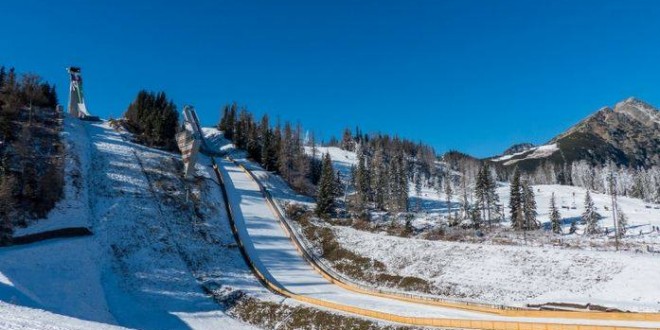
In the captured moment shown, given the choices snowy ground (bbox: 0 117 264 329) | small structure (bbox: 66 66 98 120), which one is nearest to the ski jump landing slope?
snowy ground (bbox: 0 117 264 329)

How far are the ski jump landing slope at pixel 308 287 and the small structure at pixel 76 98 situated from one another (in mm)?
41030

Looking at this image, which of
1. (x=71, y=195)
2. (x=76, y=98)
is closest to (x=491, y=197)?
(x=71, y=195)

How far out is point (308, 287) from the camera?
44.5 metres

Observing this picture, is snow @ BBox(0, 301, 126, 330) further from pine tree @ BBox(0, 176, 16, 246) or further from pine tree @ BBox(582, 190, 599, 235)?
pine tree @ BBox(582, 190, 599, 235)

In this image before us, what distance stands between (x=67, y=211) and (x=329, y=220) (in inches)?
1353

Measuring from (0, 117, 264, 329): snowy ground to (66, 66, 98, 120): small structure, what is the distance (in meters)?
35.4

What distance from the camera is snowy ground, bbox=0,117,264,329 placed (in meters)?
32.8

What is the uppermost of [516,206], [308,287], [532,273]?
[516,206]

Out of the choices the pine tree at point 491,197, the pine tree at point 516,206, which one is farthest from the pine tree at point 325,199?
the pine tree at point 516,206

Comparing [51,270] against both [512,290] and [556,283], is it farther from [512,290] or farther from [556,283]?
[556,283]

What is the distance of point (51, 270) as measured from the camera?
119ft

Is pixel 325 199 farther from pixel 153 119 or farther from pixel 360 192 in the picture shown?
pixel 153 119

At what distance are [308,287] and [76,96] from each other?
8383 cm

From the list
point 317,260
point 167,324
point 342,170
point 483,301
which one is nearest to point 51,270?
point 167,324
